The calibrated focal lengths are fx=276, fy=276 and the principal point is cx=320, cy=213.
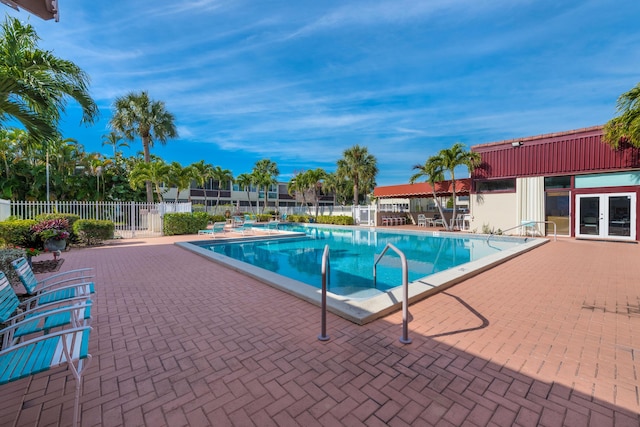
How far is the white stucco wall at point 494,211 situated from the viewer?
16.2 metres

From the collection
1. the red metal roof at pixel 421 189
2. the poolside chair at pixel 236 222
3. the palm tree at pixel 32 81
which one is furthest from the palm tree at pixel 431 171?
the palm tree at pixel 32 81

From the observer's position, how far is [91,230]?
12.0 meters

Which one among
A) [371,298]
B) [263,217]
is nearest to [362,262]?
[371,298]

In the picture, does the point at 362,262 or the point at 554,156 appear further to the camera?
the point at 554,156

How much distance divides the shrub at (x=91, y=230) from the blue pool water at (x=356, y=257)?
187 inches

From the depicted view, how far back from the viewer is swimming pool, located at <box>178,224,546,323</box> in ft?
16.1

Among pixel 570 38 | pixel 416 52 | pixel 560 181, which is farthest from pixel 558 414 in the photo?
pixel 560 181

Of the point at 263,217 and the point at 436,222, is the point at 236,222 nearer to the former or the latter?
the point at 263,217

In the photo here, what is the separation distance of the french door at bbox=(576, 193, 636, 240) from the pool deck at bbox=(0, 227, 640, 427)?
11.8 m

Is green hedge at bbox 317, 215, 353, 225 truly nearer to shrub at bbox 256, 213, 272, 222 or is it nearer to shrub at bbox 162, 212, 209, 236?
shrub at bbox 256, 213, 272, 222

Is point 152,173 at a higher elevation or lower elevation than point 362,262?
higher

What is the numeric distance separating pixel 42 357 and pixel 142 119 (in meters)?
24.0

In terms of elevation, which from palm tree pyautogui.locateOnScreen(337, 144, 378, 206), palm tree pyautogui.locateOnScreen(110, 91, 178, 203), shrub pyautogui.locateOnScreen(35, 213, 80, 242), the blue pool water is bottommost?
the blue pool water

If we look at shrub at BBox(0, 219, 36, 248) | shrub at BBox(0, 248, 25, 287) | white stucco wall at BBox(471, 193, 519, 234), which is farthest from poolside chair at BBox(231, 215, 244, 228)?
white stucco wall at BBox(471, 193, 519, 234)
